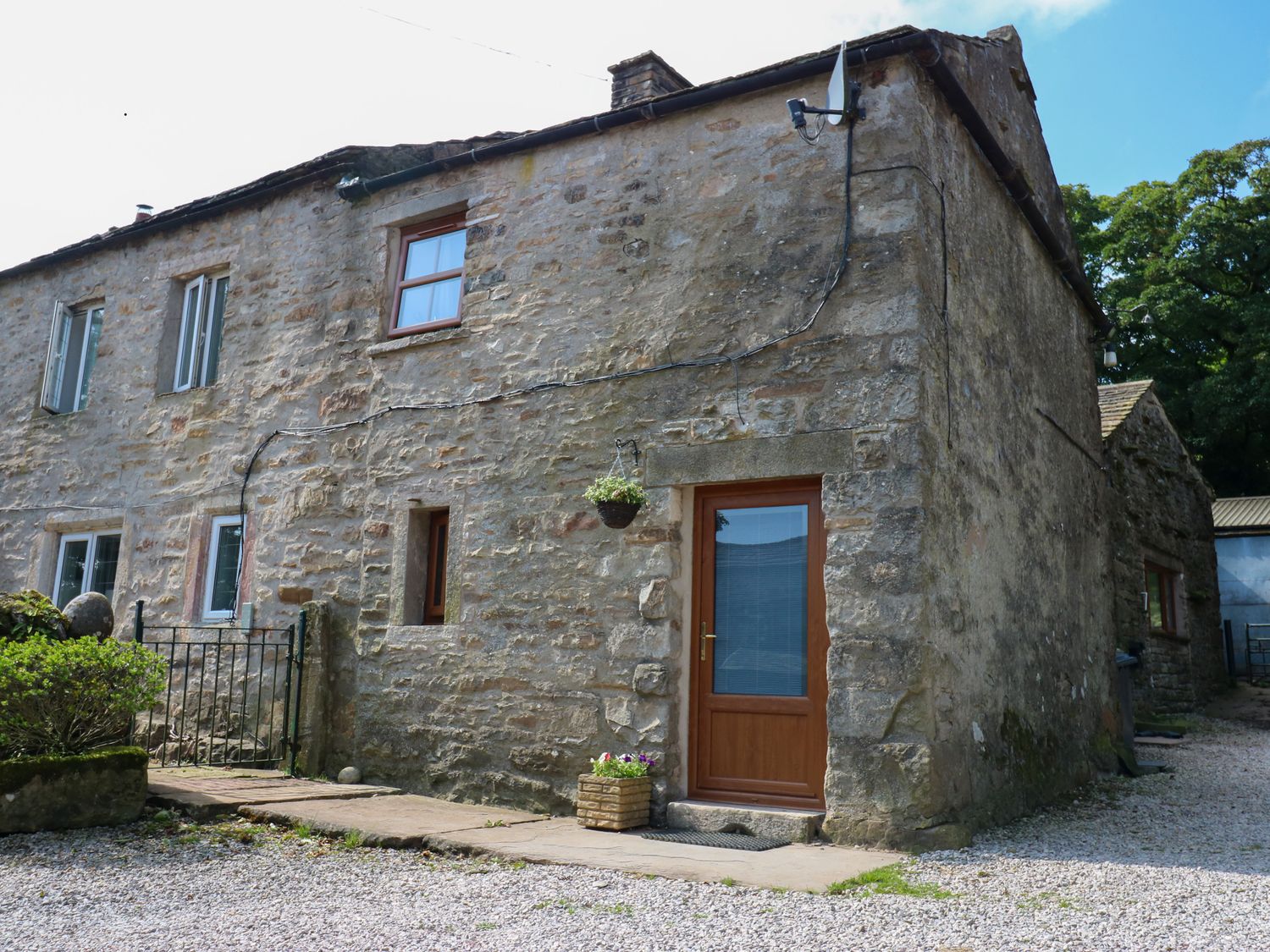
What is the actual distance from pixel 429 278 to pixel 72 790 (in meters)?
4.53

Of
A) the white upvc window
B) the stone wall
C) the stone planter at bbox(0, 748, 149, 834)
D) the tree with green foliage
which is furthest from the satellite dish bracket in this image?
the tree with green foliage

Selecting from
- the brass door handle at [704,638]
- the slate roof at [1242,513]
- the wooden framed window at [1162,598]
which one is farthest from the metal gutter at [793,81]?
the slate roof at [1242,513]

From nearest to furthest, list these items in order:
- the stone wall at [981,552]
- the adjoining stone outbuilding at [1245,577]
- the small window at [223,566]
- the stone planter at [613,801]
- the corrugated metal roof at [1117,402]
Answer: the stone wall at [981,552]
the stone planter at [613,801]
the small window at [223,566]
the corrugated metal roof at [1117,402]
the adjoining stone outbuilding at [1245,577]

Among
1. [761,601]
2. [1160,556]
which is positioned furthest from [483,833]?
[1160,556]

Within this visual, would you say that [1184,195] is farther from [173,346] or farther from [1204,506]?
[173,346]

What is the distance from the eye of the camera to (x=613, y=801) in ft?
19.7

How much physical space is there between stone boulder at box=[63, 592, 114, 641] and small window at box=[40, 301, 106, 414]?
3695 mm

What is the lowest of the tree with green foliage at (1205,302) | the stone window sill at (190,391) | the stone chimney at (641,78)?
the stone window sill at (190,391)

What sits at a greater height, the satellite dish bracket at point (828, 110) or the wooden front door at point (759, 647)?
the satellite dish bracket at point (828, 110)

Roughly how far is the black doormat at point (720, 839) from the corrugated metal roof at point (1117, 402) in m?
8.38

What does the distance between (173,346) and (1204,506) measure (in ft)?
49.8

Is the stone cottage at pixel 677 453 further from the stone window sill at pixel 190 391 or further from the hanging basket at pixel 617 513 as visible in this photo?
the hanging basket at pixel 617 513

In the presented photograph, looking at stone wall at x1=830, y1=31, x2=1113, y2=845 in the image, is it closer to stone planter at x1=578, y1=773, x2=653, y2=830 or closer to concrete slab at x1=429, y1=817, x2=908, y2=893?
concrete slab at x1=429, y1=817, x2=908, y2=893

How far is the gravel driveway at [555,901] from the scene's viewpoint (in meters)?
3.83
